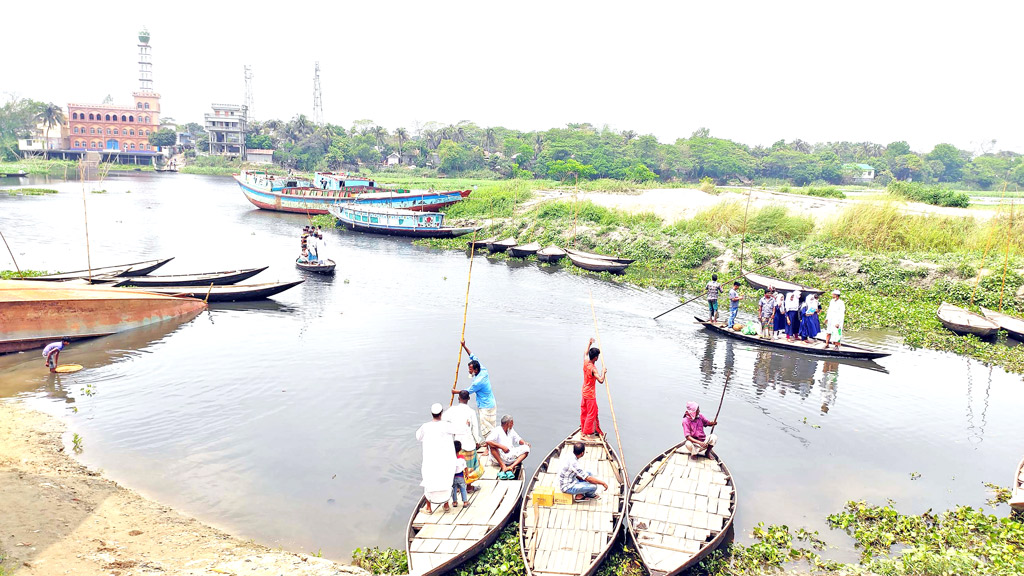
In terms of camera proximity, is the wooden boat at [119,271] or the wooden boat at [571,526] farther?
the wooden boat at [119,271]

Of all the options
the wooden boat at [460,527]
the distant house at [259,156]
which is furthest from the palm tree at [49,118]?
the wooden boat at [460,527]

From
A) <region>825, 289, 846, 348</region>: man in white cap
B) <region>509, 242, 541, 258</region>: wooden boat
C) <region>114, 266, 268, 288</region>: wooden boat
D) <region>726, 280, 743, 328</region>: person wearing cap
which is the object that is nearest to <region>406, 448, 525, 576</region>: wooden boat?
<region>825, 289, 846, 348</region>: man in white cap

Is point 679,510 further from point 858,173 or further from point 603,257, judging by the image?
point 858,173

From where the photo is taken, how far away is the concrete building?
97.7 metres

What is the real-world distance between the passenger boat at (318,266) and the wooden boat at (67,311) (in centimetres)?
717

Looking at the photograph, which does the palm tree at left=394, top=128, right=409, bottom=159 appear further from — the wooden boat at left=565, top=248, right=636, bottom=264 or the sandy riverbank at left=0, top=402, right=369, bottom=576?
the sandy riverbank at left=0, top=402, right=369, bottom=576

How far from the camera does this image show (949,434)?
11.8m

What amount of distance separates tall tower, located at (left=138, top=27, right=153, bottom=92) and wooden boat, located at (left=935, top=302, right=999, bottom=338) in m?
128

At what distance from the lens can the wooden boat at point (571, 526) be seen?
21.7 feet

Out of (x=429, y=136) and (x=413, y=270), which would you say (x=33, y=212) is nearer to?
(x=413, y=270)

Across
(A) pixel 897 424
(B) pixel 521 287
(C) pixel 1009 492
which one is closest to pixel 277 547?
(C) pixel 1009 492

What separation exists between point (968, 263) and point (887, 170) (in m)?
66.8

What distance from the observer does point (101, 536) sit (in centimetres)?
731

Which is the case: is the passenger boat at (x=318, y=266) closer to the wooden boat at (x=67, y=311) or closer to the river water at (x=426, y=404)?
the river water at (x=426, y=404)
